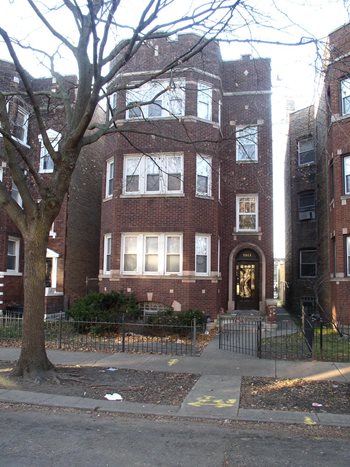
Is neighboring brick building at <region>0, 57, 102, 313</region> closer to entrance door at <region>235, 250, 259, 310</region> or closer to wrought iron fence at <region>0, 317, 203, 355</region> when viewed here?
wrought iron fence at <region>0, 317, 203, 355</region>

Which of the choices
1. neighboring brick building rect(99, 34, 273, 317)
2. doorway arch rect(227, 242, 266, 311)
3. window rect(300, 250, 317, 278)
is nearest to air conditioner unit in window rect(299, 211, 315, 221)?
window rect(300, 250, 317, 278)

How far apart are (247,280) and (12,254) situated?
1016 centimetres

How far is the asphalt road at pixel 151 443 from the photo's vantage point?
16.6 ft

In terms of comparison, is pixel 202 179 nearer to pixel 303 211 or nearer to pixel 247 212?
pixel 247 212

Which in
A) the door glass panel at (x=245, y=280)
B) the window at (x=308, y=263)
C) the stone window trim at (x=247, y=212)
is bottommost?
the door glass panel at (x=245, y=280)

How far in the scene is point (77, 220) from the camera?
21.0m

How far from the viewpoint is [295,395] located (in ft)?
25.8

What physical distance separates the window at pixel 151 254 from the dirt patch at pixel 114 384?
739 centimetres

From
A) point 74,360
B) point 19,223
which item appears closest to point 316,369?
point 74,360

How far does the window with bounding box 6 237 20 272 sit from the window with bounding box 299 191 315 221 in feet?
46.2

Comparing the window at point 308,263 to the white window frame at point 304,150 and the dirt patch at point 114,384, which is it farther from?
the dirt patch at point 114,384

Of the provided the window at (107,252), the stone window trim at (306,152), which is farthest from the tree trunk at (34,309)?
the stone window trim at (306,152)

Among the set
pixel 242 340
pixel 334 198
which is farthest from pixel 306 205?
pixel 242 340

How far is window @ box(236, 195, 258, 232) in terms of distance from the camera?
1920cm
